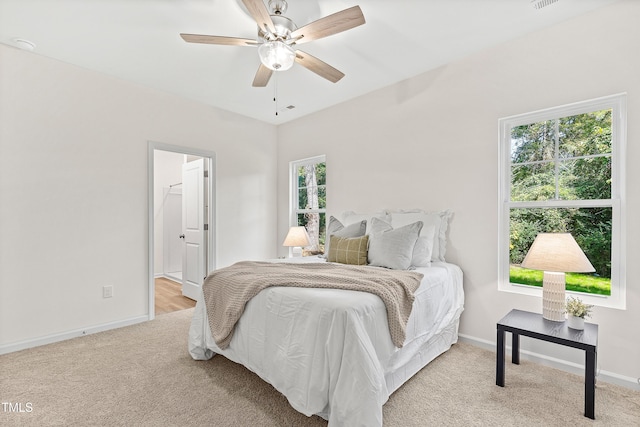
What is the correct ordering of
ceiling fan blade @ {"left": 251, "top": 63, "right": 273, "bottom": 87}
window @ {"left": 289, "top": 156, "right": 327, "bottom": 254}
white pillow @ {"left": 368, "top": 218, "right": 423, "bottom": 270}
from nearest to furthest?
ceiling fan blade @ {"left": 251, "top": 63, "right": 273, "bottom": 87}
white pillow @ {"left": 368, "top": 218, "right": 423, "bottom": 270}
window @ {"left": 289, "top": 156, "right": 327, "bottom": 254}

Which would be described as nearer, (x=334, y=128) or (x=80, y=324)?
(x=80, y=324)

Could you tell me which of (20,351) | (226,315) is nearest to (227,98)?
(226,315)

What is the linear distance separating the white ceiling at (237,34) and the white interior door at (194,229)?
1.29m

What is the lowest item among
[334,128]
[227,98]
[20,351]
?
[20,351]

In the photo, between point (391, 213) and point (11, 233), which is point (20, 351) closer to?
point (11, 233)

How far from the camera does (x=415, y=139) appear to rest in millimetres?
3199

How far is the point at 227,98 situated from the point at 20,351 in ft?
10.6

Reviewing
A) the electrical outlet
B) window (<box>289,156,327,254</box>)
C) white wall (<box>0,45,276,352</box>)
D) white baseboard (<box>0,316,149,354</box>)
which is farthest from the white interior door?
window (<box>289,156,327,254</box>)

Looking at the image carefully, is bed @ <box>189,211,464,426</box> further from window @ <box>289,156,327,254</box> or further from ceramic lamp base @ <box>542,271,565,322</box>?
window @ <box>289,156,327,254</box>

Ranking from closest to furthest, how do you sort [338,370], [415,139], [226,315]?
[338,370], [226,315], [415,139]

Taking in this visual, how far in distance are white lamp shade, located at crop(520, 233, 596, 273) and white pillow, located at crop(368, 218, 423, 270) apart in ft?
2.68

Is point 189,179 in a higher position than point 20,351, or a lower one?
higher

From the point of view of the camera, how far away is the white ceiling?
2.12m

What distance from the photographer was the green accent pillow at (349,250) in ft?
8.95
